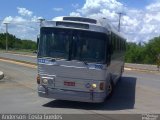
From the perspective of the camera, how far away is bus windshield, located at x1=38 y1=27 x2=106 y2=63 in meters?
13.8

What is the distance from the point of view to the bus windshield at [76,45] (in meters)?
13.8

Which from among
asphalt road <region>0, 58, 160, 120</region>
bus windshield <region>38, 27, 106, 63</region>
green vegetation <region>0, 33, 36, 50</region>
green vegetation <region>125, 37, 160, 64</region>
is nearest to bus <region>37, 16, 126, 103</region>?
bus windshield <region>38, 27, 106, 63</region>

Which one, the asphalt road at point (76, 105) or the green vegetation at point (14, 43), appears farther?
the green vegetation at point (14, 43)

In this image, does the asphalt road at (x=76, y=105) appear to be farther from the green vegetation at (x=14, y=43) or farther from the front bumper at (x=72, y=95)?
the green vegetation at (x=14, y=43)

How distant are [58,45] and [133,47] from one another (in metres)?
103

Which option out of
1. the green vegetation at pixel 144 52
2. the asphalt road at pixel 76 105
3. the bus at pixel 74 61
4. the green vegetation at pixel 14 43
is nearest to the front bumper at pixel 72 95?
the bus at pixel 74 61

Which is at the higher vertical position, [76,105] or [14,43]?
[76,105]

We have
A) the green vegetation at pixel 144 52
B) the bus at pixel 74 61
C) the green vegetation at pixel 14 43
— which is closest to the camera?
the bus at pixel 74 61

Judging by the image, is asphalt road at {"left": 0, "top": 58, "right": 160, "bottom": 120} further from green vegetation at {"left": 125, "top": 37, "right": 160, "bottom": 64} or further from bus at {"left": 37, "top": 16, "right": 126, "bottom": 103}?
green vegetation at {"left": 125, "top": 37, "right": 160, "bottom": 64}

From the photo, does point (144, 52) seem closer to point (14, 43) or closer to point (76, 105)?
point (14, 43)

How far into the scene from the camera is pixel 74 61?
1380cm

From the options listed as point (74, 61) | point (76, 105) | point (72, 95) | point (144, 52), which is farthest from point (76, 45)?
point (144, 52)

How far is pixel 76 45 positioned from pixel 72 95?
1625 mm

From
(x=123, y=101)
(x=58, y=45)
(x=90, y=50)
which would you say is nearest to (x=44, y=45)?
(x=58, y=45)
